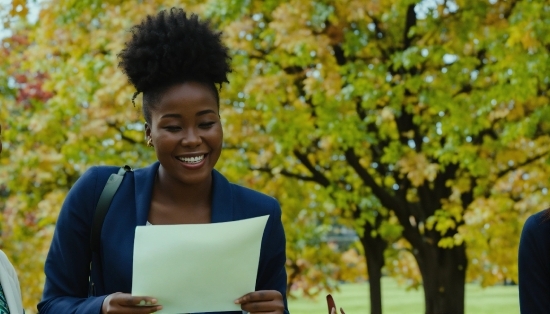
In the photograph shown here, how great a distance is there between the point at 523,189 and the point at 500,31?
2783 mm

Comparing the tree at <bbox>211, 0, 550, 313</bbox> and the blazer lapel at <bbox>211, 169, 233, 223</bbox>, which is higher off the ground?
the tree at <bbox>211, 0, 550, 313</bbox>

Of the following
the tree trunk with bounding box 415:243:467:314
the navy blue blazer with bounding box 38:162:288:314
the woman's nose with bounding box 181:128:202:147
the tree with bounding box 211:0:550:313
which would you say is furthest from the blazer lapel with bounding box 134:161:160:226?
the tree trunk with bounding box 415:243:467:314

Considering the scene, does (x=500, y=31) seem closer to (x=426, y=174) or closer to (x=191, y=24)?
(x=426, y=174)

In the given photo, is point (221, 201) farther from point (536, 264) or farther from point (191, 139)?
point (536, 264)

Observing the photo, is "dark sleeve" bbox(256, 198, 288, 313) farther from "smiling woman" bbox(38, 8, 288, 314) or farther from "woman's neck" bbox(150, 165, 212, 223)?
"woman's neck" bbox(150, 165, 212, 223)

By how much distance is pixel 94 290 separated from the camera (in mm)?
2834

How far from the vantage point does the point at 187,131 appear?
9.21 ft

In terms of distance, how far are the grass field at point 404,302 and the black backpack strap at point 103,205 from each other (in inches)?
1024

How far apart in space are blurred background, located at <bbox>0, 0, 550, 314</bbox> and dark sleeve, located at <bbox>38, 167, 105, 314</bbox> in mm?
7422

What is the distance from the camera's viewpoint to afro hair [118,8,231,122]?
286cm

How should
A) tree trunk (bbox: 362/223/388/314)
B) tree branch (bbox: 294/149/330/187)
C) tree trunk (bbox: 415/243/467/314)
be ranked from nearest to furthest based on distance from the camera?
tree branch (bbox: 294/149/330/187), tree trunk (bbox: 415/243/467/314), tree trunk (bbox: 362/223/388/314)

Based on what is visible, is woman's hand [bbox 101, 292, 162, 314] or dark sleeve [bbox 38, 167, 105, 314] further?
dark sleeve [bbox 38, 167, 105, 314]

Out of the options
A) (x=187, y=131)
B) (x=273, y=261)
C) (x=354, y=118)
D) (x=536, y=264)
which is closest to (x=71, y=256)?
(x=187, y=131)

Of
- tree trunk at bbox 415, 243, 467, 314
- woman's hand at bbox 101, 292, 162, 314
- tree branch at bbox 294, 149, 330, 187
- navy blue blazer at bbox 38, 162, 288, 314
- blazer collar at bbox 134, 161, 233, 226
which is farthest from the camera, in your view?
tree trunk at bbox 415, 243, 467, 314
